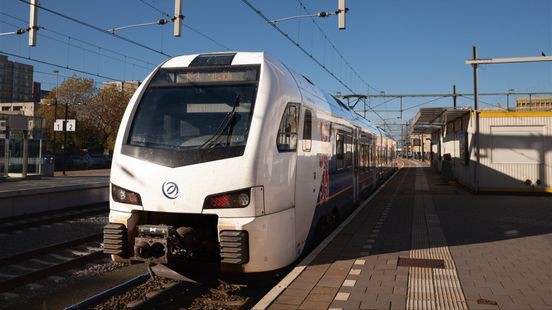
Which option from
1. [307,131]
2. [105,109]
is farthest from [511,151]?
[105,109]

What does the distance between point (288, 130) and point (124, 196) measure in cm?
229

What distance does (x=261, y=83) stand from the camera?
5.93m

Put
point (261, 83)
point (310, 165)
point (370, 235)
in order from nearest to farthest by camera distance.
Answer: point (261, 83) < point (310, 165) < point (370, 235)

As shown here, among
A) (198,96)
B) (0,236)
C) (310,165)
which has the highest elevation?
(198,96)

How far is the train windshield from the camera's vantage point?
18.6 feet

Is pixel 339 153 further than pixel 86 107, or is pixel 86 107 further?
pixel 86 107

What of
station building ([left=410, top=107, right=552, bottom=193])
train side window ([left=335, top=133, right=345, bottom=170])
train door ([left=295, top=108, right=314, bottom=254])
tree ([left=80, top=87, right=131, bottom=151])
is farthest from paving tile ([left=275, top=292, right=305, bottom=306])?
tree ([left=80, top=87, right=131, bottom=151])

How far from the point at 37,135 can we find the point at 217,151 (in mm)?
24481

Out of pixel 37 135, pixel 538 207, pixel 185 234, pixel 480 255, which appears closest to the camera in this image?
pixel 185 234

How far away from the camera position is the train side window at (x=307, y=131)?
7059mm

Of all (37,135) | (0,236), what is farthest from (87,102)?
(0,236)

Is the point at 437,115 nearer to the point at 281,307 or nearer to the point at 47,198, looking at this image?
the point at 47,198

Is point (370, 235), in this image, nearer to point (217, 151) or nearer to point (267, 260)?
point (267, 260)

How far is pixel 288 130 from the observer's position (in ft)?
20.9
